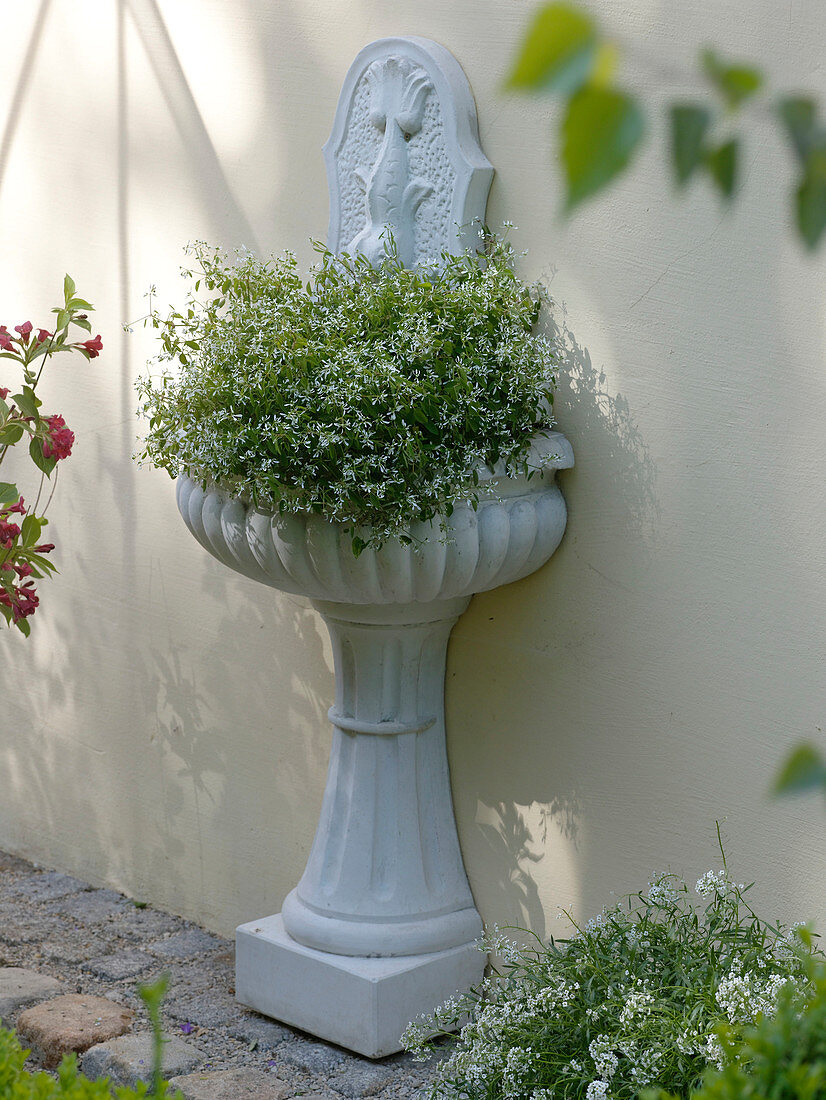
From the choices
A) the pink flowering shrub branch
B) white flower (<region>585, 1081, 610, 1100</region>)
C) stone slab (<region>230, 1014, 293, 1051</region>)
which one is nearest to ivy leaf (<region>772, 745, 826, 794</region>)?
white flower (<region>585, 1081, 610, 1100</region>)

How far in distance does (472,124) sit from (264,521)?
0.86 meters

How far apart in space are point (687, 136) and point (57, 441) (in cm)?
228

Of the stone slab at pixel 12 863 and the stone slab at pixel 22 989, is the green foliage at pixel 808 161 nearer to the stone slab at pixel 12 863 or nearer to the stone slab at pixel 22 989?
the stone slab at pixel 22 989

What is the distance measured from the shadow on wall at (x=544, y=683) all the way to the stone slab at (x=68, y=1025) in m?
0.77

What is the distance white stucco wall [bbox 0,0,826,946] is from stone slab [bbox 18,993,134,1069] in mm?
512

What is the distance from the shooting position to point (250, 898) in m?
3.01

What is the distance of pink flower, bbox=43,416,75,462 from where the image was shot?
2.67 metres

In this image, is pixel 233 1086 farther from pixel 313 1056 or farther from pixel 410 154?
pixel 410 154

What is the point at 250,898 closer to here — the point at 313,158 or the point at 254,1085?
the point at 254,1085

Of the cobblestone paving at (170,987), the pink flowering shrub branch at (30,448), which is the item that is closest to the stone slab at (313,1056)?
the cobblestone paving at (170,987)

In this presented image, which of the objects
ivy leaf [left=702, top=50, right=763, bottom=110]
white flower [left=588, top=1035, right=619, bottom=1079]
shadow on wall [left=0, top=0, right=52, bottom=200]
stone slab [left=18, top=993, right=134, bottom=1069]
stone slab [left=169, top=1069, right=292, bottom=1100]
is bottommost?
stone slab [left=169, top=1069, right=292, bottom=1100]

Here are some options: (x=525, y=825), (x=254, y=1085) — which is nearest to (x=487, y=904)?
(x=525, y=825)

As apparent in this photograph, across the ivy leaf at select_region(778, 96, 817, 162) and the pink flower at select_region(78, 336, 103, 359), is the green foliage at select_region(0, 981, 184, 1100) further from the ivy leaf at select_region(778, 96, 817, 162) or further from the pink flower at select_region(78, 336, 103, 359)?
the pink flower at select_region(78, 336, 103, 359)

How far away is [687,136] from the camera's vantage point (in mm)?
570
